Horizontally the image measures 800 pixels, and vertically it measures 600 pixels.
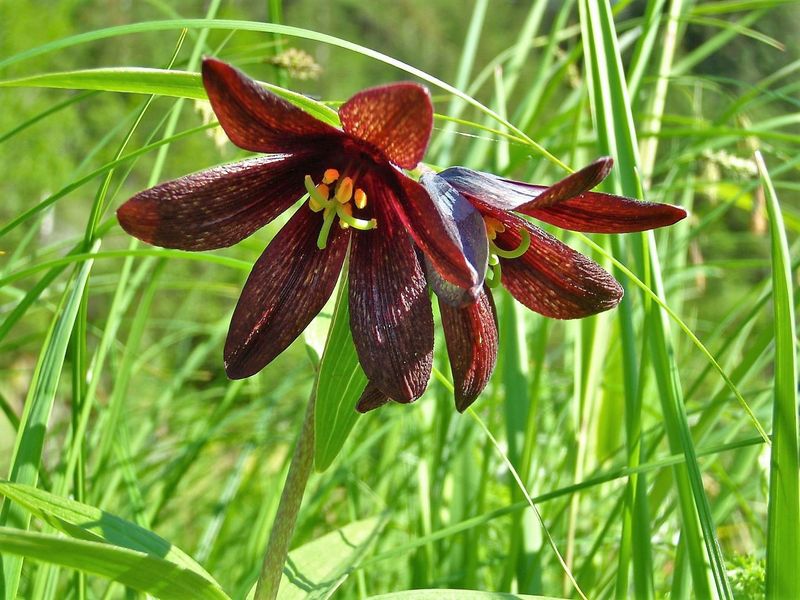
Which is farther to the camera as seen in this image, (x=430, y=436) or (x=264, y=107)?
(x=430, y=436)

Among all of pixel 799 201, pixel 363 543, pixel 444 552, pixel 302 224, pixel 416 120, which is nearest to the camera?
pixel 416 120

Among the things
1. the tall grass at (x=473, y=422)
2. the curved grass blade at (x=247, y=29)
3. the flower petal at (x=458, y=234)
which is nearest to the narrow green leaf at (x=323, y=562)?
the tall grass at (x=473, y=422)

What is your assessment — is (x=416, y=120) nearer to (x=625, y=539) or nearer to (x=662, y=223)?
(x=662, y=223)

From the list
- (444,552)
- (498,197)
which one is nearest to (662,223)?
(498,197)

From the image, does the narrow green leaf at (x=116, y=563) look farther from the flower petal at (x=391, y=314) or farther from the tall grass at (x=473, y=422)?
the flower petal at (x=391, y=314)

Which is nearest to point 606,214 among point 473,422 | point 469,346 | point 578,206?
point 578,206

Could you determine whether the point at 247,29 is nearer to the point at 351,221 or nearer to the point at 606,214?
the point at 351,221

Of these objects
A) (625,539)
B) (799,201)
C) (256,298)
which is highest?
(799,201)

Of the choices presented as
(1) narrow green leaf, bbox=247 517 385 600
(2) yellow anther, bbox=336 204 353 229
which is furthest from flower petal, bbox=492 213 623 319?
(1) narrow green leaf, bbox=247 517 385 600
